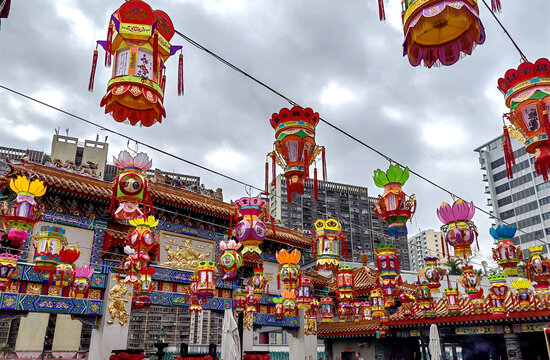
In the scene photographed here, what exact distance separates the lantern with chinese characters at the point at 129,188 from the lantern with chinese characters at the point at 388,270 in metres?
7.49

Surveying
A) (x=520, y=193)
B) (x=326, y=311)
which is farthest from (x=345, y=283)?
(x=520, y=193)

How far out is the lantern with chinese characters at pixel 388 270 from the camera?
13.1 m

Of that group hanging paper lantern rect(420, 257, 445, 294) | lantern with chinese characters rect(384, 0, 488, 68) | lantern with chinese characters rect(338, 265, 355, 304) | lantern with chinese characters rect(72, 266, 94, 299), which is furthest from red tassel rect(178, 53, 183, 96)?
hanging paper lantern rect(420, 257, 445, 294)

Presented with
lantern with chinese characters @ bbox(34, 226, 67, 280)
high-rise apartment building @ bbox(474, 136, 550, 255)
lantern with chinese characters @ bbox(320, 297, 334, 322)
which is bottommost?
lantern with chinese characters @ bbox(320, 297, 334, 322)

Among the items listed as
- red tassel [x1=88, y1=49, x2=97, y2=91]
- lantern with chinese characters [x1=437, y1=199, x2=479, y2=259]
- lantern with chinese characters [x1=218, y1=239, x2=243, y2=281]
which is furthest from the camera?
lantern with chinese characters [x1=218, y1=239, x2=243, y2=281]

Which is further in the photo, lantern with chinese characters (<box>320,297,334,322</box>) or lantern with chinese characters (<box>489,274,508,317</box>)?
lantern with chinese characters (<box>320,297,334,322</box>)

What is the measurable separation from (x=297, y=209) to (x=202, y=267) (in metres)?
45.0

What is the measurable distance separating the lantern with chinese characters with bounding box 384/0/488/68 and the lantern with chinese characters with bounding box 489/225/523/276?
33.8ft

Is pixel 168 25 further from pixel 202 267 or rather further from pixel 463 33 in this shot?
pixel 202 267

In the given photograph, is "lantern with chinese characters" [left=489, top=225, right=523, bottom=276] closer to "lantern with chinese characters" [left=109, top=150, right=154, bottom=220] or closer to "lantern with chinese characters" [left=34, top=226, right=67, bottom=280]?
"lantern with chinese characters" [left=109, top=150, right=154, bottom=220]

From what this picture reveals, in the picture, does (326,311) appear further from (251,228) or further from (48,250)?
(48,250)

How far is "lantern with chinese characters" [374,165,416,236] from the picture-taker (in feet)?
37.2

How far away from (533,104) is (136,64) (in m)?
6.79

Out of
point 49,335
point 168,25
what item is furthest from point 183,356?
point 49,335
